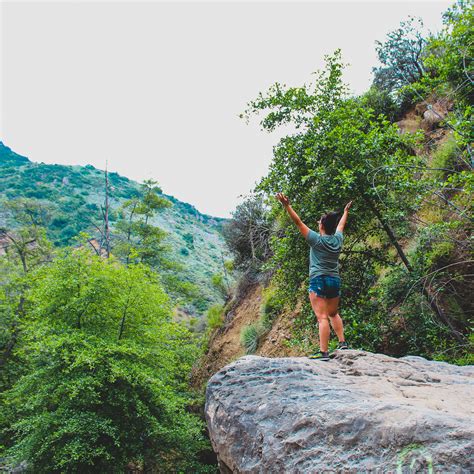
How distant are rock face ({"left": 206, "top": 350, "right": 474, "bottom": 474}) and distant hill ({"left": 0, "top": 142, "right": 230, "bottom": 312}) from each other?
124ft

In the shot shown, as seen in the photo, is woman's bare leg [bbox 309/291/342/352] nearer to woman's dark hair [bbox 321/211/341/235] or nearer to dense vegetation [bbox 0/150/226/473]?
woman's dark hair [bbox 321/211/341/235]

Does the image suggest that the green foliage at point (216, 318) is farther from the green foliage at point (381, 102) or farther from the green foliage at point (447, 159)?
the green foliage at point (447, 159)

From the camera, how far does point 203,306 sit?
139 ft

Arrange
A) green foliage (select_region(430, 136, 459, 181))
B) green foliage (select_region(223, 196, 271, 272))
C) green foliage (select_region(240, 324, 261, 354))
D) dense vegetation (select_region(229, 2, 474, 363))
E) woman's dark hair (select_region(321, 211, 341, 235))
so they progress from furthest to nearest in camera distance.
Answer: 1. green foliage (select_region(223, 196, 271, 272))
2. green foliage (select_region(240, 324, 261, 354))
3. green foliage (select_region(430, 136, 459, 181))
4. dense vegetation (select_region(229, 2, 474, 363))
5. woman's dark hair (select_region(321, 211, 341, 235))

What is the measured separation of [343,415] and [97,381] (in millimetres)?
8109

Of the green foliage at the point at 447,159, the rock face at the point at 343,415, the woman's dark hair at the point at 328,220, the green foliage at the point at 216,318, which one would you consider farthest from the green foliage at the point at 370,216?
the green foliage at the point at 216,318

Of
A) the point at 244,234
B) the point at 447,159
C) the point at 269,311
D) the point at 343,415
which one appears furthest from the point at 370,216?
the point at 244,234

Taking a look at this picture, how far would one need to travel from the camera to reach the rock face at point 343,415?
79.4 inches

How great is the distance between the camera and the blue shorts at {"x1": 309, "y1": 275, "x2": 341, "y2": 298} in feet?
14.7

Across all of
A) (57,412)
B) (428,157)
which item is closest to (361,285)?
(428,157)

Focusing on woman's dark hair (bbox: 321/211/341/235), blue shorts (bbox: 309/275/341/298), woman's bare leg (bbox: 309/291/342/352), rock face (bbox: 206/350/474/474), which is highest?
woman's dark hair (bbox: 321/211/341/235)

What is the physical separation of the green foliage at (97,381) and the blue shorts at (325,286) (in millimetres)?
6708

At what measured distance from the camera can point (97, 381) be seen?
348 inches

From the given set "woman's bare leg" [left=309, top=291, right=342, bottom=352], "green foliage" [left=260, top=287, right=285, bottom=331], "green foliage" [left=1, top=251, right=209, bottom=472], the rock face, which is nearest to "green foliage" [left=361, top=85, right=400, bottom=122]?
"green foliage" [left=260, top=287, right=285, bottom=331]
